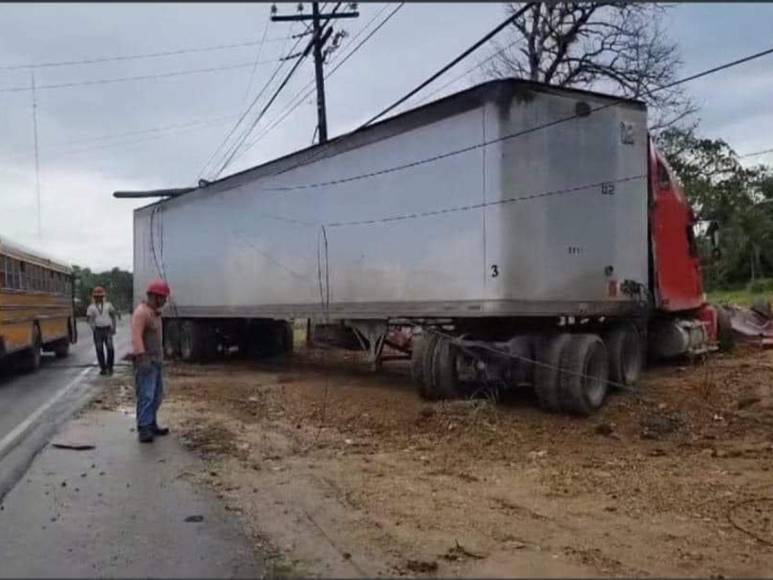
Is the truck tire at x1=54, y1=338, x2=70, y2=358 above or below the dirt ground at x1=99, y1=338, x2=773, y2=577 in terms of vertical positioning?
above

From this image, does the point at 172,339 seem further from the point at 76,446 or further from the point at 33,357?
the point at 76,446

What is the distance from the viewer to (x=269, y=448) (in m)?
8.95

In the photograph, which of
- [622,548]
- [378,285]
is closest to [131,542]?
[622,548]

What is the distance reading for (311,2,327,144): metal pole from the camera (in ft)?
78.4

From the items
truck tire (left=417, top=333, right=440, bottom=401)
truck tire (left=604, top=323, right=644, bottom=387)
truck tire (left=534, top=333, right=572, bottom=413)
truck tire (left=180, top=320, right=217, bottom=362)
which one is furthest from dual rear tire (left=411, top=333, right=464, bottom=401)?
truck tire (left=180, top=320, right=217, bottom=362)

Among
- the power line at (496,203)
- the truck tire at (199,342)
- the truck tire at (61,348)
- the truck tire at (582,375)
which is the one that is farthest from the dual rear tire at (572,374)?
the truck tire at (61,348)

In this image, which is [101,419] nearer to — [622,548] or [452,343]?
[452,343]

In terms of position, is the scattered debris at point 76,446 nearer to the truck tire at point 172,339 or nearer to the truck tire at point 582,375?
the truck tire at point 582,375

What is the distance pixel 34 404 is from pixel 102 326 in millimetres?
4629

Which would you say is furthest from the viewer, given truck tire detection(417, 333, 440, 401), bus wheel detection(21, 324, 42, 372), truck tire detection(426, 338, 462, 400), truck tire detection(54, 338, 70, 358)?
truck tire detection(54, 338, 70, 358)

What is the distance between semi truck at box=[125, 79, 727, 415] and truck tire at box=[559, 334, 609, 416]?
0.8 inches

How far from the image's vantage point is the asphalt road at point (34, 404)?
8672mm

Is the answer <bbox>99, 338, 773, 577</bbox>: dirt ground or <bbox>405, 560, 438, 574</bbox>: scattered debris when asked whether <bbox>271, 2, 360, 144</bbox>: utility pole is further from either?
<bbox>405, 560, 438, 574</bbox>: scattered debris

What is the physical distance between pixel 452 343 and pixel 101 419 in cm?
450
